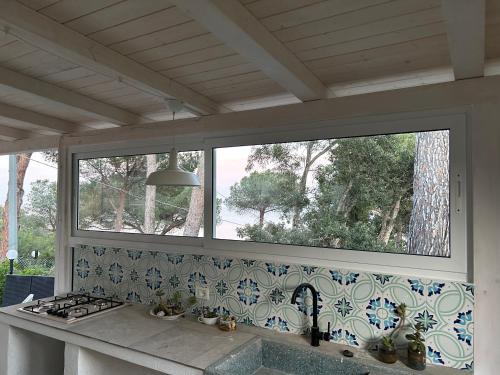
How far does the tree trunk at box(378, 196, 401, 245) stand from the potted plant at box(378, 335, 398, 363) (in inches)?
17.6

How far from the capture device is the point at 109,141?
8.99 ft

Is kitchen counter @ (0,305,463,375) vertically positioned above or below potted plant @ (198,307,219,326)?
below

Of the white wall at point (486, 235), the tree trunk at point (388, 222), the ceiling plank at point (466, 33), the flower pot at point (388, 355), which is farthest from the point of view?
the tree trunk at point (388, 222)

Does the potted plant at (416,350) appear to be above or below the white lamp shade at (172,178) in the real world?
→ below

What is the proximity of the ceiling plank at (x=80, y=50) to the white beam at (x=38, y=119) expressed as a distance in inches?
48.4

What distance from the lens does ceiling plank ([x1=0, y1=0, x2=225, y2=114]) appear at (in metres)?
1.25

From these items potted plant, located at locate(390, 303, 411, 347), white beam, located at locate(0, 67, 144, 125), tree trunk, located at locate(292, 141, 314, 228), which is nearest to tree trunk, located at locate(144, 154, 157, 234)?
white beam, located at locate(0, 67, 144, 125)

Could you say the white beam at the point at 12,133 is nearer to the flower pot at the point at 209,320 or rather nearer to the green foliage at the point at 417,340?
the flower pot at the point at 209,320

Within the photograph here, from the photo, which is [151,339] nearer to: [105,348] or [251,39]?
[105,348]

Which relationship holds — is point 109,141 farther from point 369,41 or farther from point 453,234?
point 453,234

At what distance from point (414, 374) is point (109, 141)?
7.75ft

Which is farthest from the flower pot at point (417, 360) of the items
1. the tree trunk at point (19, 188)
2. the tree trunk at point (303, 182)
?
the tree trunk at point (19, 188)

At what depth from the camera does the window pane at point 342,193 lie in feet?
5.66

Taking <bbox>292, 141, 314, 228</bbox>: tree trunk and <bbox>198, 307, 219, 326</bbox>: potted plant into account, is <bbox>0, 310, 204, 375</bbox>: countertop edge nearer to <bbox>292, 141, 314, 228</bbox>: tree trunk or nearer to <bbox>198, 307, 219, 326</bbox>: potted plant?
<bbox>198, 307, 219, 326</bbox>: potted plant
